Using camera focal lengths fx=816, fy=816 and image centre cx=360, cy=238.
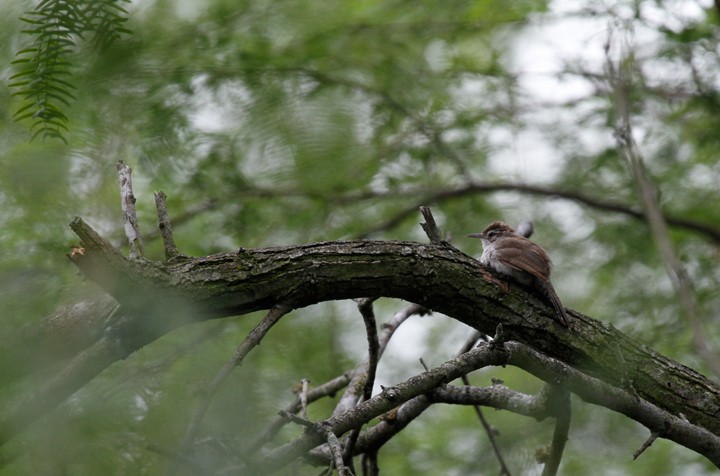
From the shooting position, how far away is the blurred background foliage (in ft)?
8.31

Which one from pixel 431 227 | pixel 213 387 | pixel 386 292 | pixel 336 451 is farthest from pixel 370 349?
pixel 213 387

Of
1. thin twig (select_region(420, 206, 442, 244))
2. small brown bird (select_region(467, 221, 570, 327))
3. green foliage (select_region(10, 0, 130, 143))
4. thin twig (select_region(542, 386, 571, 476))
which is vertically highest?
small brown bird (select_region(467, 221, 570, 327))

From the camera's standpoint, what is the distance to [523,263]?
4.80m

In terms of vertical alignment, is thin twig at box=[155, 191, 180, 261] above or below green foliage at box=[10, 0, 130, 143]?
above

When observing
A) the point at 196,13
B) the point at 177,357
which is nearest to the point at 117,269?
the point at 177,357

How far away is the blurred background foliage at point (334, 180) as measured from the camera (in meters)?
2.53

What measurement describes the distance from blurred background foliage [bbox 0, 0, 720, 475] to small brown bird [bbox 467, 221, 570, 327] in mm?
396

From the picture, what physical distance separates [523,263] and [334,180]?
1.23m

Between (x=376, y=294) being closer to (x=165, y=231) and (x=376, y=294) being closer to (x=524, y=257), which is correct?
(x=165, y=231)

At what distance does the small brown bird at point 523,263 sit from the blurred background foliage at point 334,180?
15.6 inches

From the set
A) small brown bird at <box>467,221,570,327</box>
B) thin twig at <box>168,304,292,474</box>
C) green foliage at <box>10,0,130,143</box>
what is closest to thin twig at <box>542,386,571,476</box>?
small brown bird at <box>467,221,570,327</box>

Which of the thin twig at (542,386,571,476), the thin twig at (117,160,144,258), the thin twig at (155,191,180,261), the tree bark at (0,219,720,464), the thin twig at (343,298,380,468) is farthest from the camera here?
the thin twig at (542,386,571,476)

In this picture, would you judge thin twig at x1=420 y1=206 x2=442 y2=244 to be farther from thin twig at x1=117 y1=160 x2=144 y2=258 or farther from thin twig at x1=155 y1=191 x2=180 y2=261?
thin twig at x1=117 y1=160 x2=144 y2=258

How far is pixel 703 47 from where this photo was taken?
24.1ft
